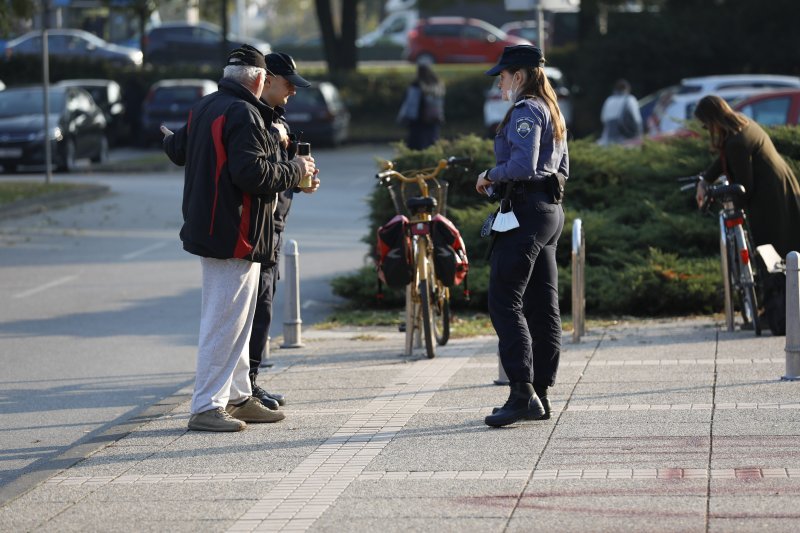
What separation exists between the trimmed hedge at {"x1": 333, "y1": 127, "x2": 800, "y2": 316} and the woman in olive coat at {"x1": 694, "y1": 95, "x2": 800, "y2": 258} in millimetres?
1421

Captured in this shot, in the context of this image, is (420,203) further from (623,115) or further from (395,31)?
(395,31)

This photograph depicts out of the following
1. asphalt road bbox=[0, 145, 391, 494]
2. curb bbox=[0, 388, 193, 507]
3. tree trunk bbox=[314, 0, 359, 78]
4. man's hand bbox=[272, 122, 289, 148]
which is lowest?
asphalt road bbox=[0, 145, 391, 494]

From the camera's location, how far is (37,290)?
1402 centimetres

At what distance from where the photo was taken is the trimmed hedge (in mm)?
11836

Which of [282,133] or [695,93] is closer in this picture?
[282,133]

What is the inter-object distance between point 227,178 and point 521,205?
1424 millimetres

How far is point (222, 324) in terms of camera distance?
7.49m

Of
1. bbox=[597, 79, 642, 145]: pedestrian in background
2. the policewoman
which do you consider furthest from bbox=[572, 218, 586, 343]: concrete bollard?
bbox=[597, 79, 642, 145]: pedestrian in background

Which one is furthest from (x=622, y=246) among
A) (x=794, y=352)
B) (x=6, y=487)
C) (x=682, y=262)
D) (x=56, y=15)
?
(x=56, y=15)

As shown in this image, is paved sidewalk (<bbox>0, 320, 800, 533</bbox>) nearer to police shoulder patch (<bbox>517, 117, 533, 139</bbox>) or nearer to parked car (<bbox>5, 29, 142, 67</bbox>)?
police shoulder patch (<bbox>517, 117, 533, 139</bbox>)

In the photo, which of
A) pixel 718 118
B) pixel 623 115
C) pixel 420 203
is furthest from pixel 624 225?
pixel 623 115

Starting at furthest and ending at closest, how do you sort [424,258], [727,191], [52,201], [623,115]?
[623,115] → [52,201] → [727,191] → [424,258]

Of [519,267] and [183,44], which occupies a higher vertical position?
[183,44]

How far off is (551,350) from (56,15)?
68.1ft
